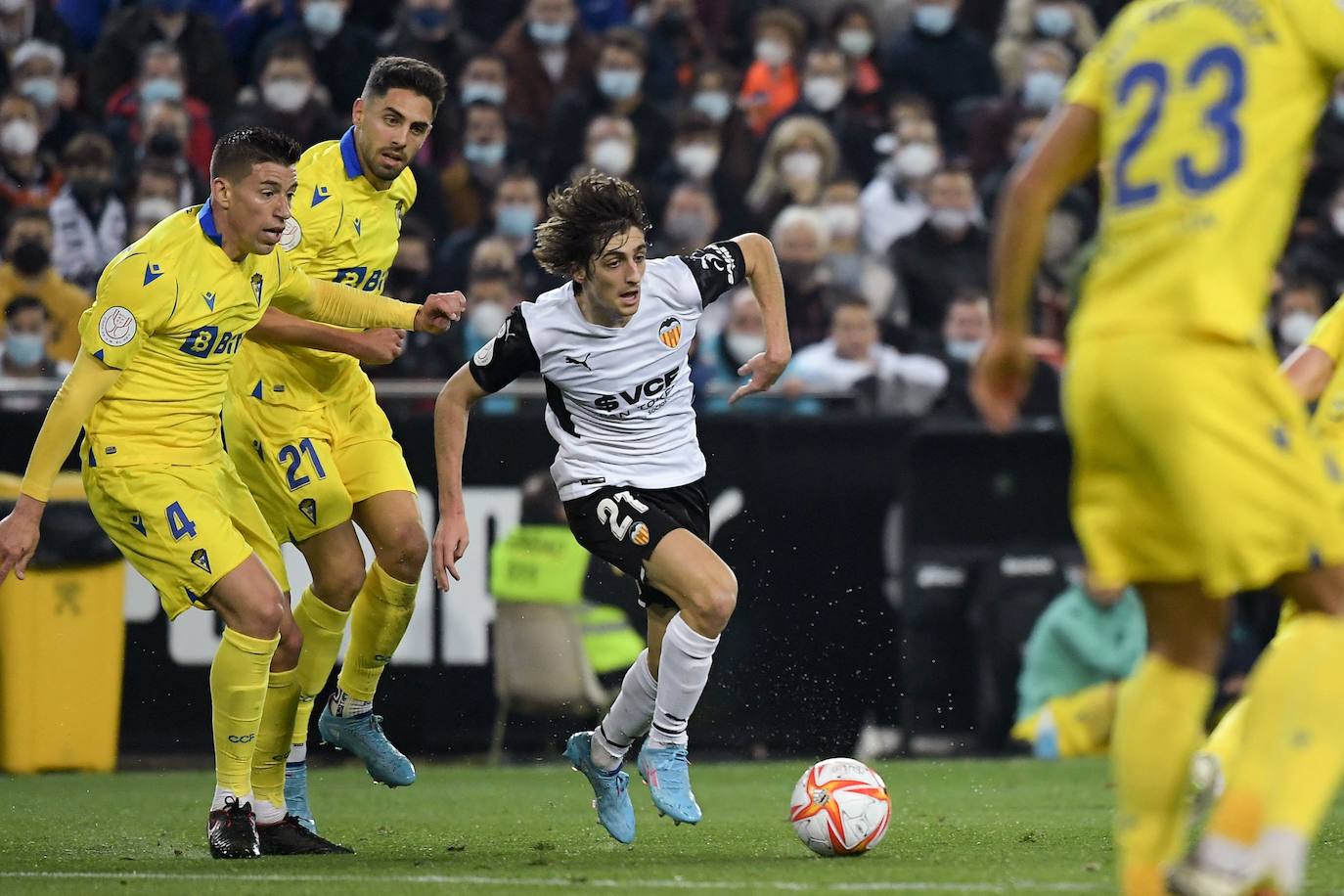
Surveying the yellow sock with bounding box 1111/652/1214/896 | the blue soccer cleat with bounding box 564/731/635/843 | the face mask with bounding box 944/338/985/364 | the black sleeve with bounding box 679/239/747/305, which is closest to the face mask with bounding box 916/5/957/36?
the face mask with bounding box 944/338/985/364

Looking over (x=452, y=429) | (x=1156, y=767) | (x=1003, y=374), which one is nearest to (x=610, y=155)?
(x=452, y=429)

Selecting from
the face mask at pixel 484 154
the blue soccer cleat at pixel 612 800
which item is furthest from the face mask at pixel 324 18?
the blue soccer cleat at pixel 612 800

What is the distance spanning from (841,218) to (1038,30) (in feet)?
10.4

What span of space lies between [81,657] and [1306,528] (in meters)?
7.89

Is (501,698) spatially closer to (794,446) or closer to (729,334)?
(794,446)

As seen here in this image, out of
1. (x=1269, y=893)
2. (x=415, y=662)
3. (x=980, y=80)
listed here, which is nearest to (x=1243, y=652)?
(x=415, y=662)

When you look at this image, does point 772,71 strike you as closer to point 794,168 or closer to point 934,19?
point 934,19

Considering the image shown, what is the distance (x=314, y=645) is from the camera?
762 centimetres

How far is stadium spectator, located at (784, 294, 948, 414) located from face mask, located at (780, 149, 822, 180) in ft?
5.04

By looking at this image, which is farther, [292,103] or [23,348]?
[292,103]

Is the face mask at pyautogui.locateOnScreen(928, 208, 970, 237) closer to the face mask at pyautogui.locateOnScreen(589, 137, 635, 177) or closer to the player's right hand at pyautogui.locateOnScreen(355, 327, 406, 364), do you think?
the face mask at pyautogui.locateOnScreen(589, 137, 635, 177)

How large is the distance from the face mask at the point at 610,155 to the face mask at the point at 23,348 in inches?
162

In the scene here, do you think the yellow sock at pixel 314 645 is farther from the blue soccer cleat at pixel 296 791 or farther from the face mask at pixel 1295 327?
the face mask at pixel 1295 327

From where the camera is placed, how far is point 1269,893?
4.36 metres
